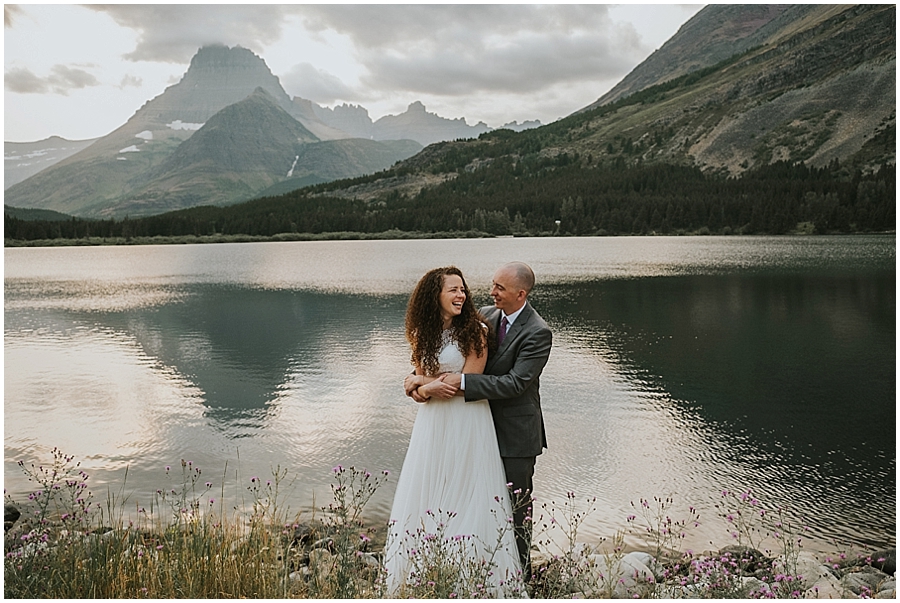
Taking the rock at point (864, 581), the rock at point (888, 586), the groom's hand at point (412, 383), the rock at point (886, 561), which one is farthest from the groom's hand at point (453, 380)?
the rock at point (886, 561)

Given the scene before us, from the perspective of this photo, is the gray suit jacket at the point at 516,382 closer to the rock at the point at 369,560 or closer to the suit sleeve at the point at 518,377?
the suit sleeve at the point at 518,377

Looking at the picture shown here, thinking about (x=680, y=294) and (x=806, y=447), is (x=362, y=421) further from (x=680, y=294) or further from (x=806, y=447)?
(x=680, y=294)

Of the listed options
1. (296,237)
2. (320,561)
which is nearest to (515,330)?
(320,561)

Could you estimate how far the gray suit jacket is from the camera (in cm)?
470

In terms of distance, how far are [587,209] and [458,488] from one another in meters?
126

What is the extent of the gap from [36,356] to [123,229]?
107908mm

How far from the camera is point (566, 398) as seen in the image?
12969 millimetres

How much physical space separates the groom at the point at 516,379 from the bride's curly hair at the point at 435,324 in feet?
0.70

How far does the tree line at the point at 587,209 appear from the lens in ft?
336

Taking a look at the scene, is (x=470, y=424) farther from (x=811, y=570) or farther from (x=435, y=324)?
(x=811, y=570)

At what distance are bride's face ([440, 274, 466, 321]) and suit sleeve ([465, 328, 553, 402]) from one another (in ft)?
1.44

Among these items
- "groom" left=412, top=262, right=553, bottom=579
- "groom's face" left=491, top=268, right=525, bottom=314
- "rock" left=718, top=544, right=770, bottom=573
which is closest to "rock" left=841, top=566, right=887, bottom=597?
"rock" left=718, top=544, right=770, bottom=573

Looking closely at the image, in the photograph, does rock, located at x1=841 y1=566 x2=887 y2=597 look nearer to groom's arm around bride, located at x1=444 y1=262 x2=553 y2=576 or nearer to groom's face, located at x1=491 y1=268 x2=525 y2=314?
groom's arm around bride, located at x1=444 y1=262 x2=553 y2=576

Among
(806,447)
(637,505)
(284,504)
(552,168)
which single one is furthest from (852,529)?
(552,168)
